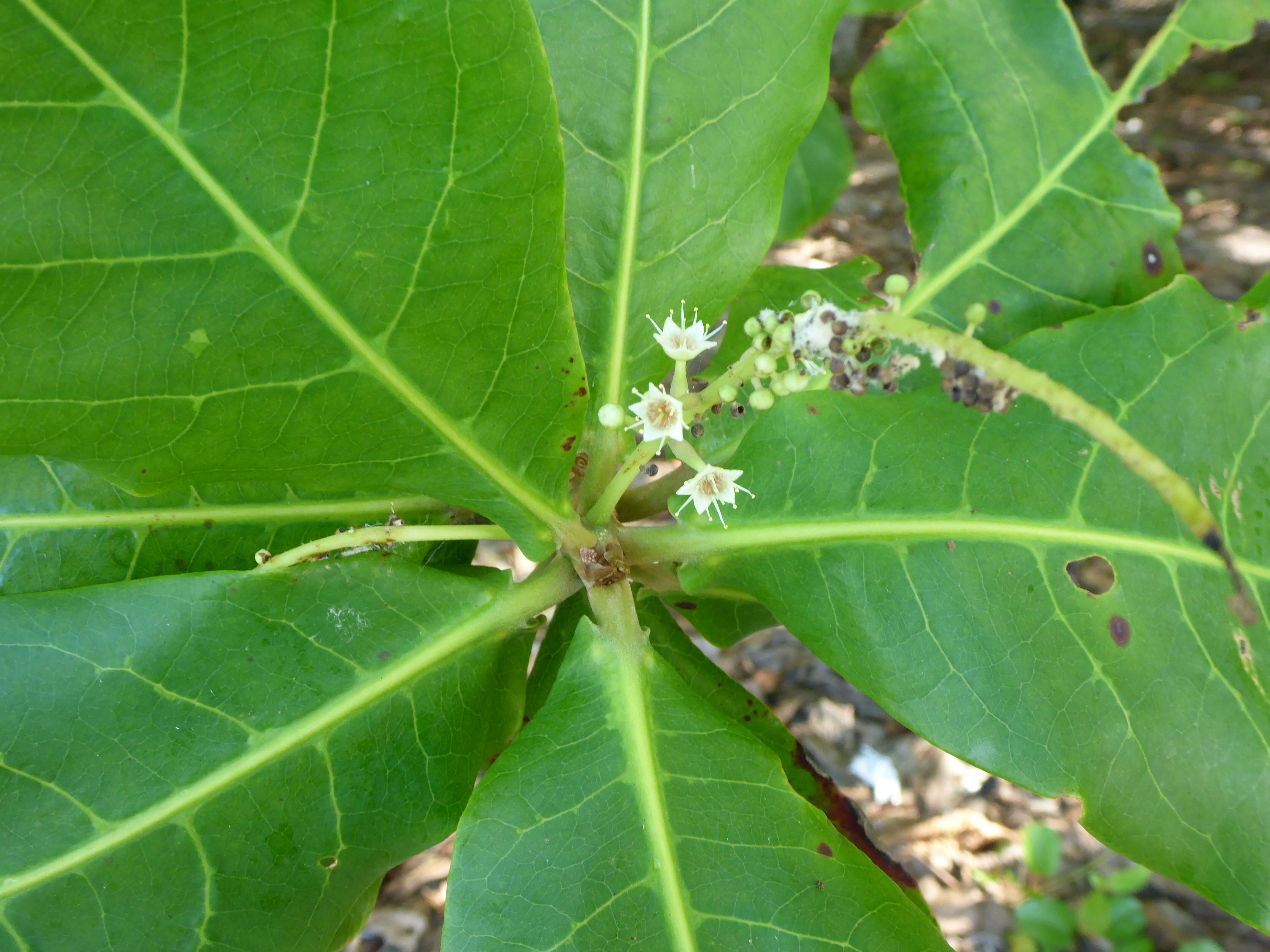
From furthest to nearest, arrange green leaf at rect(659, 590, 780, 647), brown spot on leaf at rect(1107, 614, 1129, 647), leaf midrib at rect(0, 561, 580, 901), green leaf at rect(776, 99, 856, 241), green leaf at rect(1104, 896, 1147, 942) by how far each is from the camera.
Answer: green leaf at rect(776, 99, 856, 241)
green leaf at rect(1104, 896, 1147, 942)
green leaf at rect(659, 590, 780, 647)
brown spot on leaf at rect(1107, 614, 1129, 647)
leaf midrib at rect(0, 561, 580, 901)

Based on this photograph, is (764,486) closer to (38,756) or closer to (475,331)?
(475,331)

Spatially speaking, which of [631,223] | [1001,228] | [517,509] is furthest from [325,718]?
[1001,228]

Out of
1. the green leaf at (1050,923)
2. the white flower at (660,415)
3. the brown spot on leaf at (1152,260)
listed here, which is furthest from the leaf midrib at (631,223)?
the green leaf at (1050,923)

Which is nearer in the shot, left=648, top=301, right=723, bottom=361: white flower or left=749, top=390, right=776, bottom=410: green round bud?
left=749, top=390, right=776, bottom=410: green round bud

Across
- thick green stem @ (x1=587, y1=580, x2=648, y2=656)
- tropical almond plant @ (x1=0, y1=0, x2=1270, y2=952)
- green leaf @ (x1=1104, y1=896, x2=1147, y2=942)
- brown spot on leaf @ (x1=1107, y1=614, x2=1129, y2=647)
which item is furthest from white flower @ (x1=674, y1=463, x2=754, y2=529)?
green leaf @ (x1=1104, y1=896, x2=1147, y2=942)

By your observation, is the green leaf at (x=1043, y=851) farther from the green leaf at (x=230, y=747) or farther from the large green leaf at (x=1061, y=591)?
the green leaf at (x=230, y=747)

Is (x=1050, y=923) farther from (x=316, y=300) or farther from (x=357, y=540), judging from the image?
(x=316, y=300)

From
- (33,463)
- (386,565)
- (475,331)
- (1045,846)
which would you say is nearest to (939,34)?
(475,331)

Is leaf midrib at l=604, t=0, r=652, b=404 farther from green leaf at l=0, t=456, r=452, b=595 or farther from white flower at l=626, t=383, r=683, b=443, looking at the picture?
green leaf at l=0, t=456, r=452, b=595

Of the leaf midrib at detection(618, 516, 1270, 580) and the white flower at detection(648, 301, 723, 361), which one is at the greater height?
the white flower at detection(648, 301, 723, 361)
